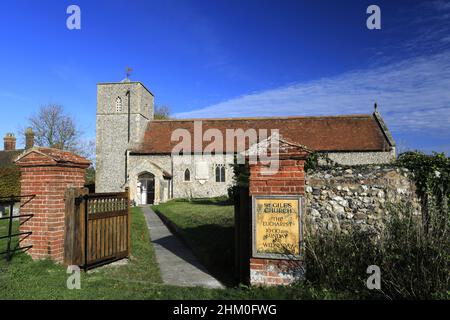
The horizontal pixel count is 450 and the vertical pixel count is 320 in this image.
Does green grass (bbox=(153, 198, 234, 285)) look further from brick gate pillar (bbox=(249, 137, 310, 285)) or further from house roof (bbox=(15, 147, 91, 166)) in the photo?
house roof (bbox=(15, 147, 91, 166))

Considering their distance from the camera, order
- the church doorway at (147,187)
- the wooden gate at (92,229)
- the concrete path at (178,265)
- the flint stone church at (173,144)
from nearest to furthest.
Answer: the concrete path at (178,265) → the wooden gate at (92,229) → the flint stone church at (173,144) → the church doorway at (147,187)

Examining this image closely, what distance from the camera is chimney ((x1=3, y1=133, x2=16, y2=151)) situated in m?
41.0

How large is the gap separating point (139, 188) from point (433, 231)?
26639mm

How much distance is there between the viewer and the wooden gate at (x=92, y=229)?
668 centimetres

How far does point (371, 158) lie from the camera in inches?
1130

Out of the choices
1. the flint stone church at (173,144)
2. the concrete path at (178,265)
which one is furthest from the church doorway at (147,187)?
the concrete path at (178,265)

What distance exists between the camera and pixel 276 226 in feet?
18.2

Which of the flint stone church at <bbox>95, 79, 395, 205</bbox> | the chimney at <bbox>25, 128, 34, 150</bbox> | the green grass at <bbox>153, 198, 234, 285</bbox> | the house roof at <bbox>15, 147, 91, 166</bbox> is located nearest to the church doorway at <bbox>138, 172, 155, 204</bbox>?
the flint stone church at <bbox>95, 79, 395, 205</bbox>

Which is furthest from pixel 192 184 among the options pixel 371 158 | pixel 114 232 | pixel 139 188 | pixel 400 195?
pixel 400 195

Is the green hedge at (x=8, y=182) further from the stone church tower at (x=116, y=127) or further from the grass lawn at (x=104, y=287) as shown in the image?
the grass lawn at (x=104, y=287)

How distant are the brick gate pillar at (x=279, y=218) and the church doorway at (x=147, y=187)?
24.8 m

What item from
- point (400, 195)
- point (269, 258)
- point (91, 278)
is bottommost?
point (91, 278)
